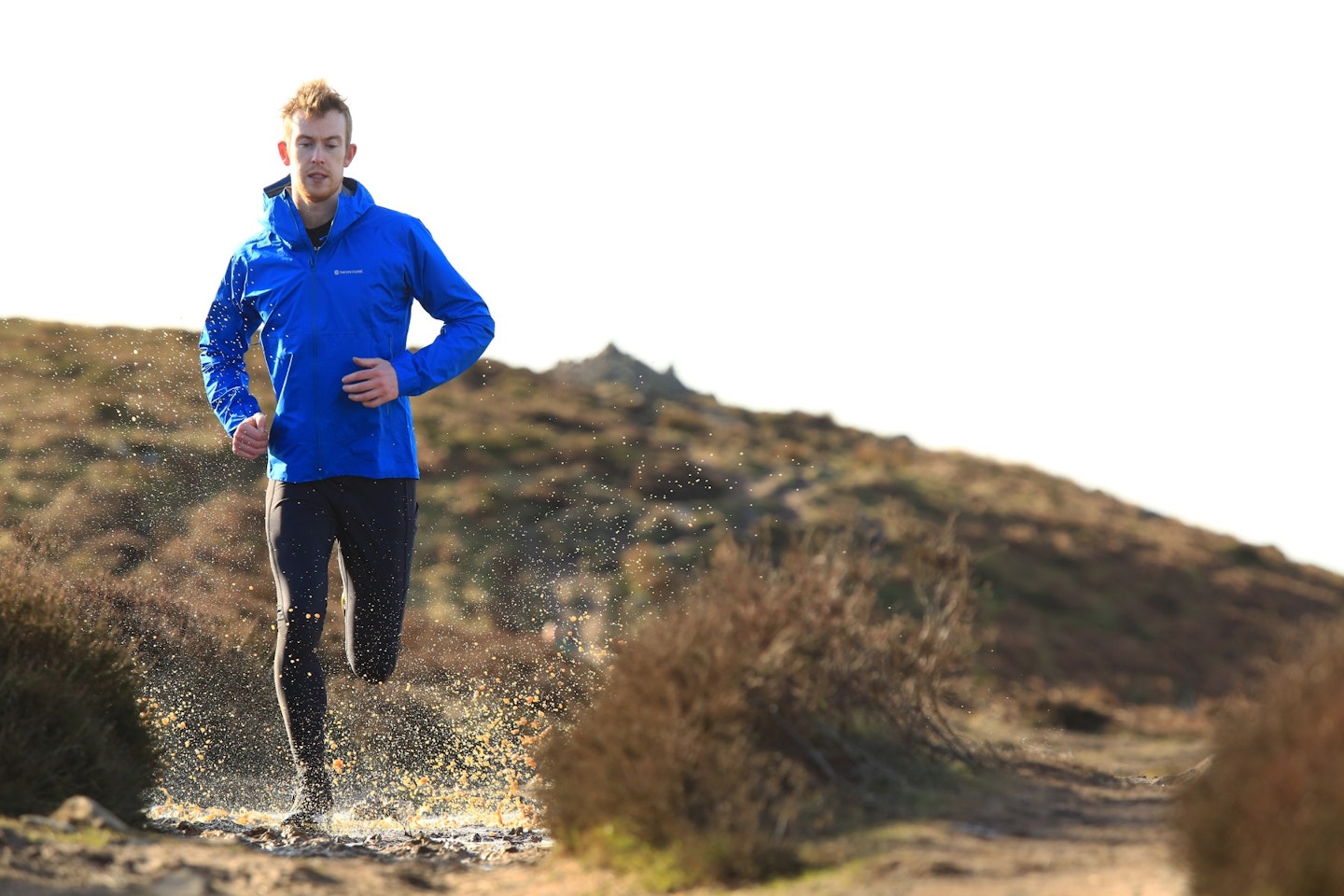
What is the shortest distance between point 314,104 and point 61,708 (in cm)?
286

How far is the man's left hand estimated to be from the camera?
588 centimetres

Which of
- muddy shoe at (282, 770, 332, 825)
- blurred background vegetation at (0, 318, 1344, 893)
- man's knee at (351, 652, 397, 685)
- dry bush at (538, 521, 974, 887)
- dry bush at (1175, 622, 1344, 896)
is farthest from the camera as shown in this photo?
man's knee at (351, 652, 397, 685)

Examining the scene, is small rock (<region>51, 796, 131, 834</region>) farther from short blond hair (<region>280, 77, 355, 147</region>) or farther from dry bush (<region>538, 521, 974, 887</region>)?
short blond hair (<region>280, 77, 355, 147</region>)

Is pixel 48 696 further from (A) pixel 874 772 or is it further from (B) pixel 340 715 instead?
(B) pixel 340 715

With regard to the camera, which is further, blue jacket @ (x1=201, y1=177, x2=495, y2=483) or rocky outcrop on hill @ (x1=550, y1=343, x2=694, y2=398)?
rocky outcrop on hill @ (x1=550, y1=343, x2=694, y2=398)

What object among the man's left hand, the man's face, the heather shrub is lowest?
the heather shrub

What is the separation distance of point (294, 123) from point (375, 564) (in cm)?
205

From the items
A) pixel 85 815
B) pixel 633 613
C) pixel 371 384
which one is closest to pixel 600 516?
pixel 633 613

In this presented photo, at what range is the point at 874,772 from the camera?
4617 mm

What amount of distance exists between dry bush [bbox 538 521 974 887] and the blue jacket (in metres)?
1.80

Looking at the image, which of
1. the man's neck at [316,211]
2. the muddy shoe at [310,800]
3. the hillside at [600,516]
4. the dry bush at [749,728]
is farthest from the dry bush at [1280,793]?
the hillside at [600,516]

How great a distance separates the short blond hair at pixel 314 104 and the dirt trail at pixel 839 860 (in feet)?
10.4

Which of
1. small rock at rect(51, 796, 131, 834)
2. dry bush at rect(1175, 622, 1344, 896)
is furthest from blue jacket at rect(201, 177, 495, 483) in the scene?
dry bush at rect(1175, 622, 1344, 896)

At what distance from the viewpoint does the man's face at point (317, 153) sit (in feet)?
19.5
